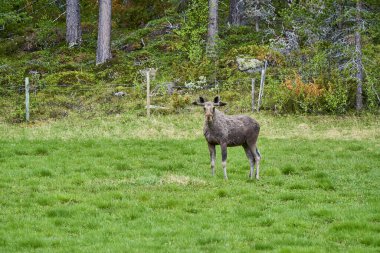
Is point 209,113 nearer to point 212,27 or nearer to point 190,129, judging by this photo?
point 190,129

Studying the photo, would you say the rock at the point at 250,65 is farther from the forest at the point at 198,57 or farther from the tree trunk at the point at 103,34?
the tree trunk at the point at 103,34

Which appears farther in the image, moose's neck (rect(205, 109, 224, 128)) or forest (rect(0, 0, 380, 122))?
forest (rect(0, 0, 380, 122))

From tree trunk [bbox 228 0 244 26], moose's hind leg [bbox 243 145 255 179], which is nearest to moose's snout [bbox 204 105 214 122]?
moose's hind leg [bbox 243 145 255 179]

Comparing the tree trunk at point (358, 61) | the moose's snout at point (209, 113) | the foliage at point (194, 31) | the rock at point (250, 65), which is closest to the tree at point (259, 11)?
the foliage at point (194, 31)

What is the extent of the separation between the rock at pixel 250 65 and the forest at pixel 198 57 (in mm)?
52

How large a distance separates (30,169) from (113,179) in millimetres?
2663

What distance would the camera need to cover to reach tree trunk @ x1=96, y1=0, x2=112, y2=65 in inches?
1447

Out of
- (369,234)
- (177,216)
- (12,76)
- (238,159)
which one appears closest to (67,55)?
(12,76)

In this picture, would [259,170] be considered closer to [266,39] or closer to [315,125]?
[315,125]

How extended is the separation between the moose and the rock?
15956 millimetres

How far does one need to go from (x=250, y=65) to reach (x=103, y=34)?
9.11 meters

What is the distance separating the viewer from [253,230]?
11.9 meters

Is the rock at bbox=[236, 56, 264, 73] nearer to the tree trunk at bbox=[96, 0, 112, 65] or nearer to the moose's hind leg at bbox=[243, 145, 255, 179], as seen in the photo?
the tree trunk at bbox=[96, 0, 112, 65]

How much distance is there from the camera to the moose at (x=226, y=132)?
16797 millimetres
